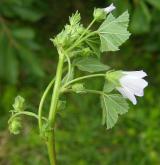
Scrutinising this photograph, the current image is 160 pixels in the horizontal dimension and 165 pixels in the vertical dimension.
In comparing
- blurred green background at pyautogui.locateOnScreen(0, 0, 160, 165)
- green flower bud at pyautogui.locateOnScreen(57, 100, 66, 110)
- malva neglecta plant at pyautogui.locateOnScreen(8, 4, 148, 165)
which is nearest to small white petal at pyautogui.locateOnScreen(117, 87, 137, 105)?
malva neglecta plant at pyautogui.locateOnScreen(8, 4, 148, 165)

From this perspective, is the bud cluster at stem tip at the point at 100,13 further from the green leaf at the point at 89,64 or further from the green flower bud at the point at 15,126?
the green flower bud at the point at 15,126

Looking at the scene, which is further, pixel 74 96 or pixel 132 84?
pixel 74 96

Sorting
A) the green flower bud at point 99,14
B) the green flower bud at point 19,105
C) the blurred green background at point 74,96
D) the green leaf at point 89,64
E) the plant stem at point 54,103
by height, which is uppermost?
the blurred green background at point 74,96

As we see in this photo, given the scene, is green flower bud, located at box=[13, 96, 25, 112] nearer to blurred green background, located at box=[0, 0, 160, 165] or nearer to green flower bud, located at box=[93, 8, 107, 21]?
green flower bud, located at box=[93, 8, 107, 21]

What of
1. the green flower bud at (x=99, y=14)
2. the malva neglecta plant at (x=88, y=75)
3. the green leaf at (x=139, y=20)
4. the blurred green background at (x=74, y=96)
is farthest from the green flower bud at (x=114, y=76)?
the green leaf at (x=139, y=20)

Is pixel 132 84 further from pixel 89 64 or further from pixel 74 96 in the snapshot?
pixel 74 96

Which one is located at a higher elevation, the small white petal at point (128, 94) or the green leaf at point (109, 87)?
the green leaf at point (109, 87)

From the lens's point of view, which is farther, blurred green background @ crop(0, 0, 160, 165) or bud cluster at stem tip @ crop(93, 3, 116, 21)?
blurred green background @ crop(0, 0, 160, 165)

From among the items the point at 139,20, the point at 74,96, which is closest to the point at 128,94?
the point at 139,20
